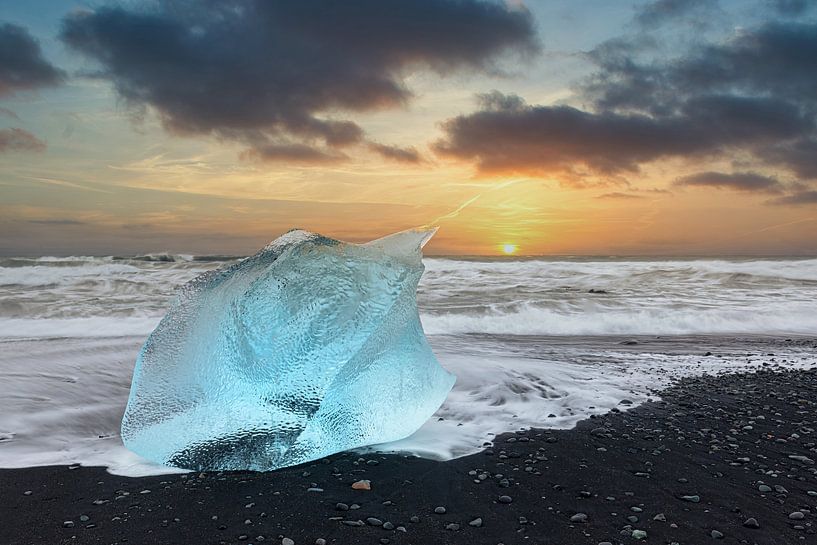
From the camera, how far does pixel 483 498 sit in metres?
3.53

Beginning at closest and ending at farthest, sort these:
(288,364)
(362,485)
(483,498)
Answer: (483,498) < (362,485) < (288,364)

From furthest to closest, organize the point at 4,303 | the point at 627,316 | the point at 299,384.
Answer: the point at 4,303, the point at 627,316, the point at 299,384

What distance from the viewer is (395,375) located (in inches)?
173

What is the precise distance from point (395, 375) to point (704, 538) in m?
2.20

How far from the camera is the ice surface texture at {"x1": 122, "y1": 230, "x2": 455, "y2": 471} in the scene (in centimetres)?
404

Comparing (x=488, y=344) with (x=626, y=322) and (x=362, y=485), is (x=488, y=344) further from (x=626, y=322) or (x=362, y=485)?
(x=362, y=485)

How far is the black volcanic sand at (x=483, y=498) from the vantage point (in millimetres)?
3098

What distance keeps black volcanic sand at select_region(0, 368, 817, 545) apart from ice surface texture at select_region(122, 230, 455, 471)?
23 centimetres

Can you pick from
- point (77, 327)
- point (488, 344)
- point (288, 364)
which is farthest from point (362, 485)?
point (77, 327)

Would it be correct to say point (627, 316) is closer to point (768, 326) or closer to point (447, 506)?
point (768, 326)

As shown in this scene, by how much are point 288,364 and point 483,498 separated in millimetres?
1581

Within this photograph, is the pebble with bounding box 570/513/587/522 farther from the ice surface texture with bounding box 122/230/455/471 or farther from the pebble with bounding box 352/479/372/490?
the ice surface texture with bounding box 122/230/455/471

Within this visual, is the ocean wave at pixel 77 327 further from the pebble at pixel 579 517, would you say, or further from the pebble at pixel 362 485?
the pebble at pixel 579 517

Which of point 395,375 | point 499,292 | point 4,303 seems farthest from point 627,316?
point 4,303
